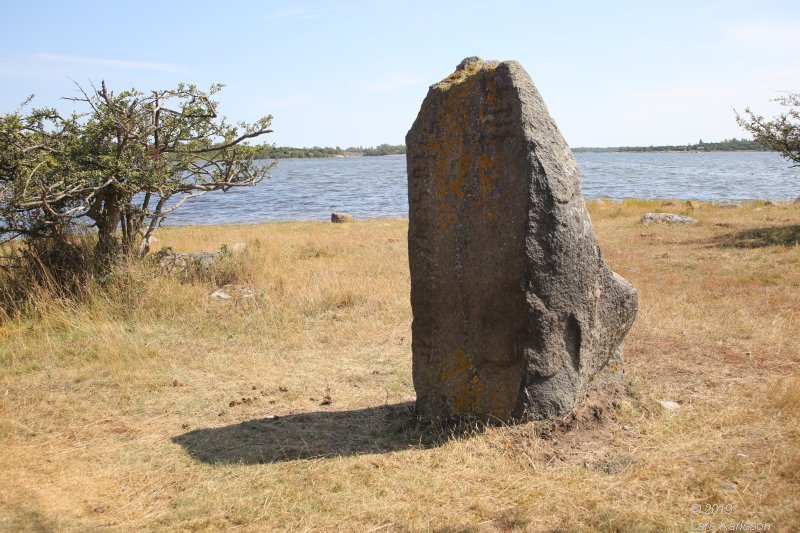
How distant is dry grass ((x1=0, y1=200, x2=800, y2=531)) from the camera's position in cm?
410

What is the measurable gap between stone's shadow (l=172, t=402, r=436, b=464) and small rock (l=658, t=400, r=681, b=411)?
77.7 inches

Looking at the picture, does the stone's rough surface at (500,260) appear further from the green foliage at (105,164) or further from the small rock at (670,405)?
the green foliage at (105,164)

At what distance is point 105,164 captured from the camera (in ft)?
30.1

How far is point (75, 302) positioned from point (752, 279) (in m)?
9.65

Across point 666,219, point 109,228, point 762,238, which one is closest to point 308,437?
point 109,228

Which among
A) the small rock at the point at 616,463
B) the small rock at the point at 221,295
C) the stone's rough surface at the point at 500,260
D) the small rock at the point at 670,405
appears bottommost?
the small rock at the point at 616,463

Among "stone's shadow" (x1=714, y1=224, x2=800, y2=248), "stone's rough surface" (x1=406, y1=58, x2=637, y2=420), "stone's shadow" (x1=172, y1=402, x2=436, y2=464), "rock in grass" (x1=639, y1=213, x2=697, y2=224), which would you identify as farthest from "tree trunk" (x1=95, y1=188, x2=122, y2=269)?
"rock in grass" (x1=639, y1=213, x2=697, y2=224)

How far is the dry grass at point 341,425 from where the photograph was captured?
161 inches

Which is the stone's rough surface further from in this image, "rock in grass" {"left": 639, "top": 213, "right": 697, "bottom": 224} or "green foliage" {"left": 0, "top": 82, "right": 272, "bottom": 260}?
"rock in grass" {"left": 639, "top": 213, "right": 697, "bottom": 224}

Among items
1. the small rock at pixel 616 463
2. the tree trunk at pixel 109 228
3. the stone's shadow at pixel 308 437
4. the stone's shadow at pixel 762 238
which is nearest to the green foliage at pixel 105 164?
the tree trunk at pixel 109 228

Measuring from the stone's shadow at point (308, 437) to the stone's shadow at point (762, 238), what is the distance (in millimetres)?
10195

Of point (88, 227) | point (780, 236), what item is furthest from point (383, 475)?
point (780, 236)

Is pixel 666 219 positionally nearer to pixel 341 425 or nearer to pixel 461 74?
pixel 461 74

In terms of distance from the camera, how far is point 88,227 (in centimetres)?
1023
